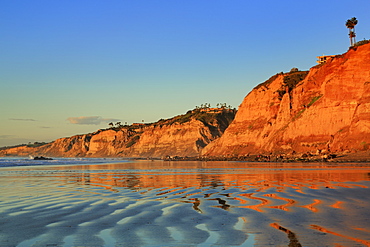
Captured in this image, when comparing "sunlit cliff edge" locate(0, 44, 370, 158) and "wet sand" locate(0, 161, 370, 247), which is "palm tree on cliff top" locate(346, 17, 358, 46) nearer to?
"sunlit cliff edge" locate(0, 44, 370, 158)

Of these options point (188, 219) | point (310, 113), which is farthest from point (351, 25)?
point (188, 219)

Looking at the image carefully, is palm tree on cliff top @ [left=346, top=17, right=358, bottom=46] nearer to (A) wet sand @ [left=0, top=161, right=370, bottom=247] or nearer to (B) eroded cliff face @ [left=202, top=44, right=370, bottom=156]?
(B) eroded cliff face @ [left=202, top=44, right=370, bottom=156]

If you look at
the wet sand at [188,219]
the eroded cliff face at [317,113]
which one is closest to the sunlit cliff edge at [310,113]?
the eroded cliff face at [317,113]

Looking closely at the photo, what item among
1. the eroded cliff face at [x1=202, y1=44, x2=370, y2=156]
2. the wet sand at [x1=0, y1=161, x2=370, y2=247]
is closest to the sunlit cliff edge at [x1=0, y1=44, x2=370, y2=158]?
the eroded cliff face at [x1=202, y1=44, x2=370, y2=156]

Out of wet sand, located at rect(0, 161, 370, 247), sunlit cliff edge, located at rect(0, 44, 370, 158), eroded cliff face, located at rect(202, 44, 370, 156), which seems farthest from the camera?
sunlit cliff edge, located at rect(0, 44, 370, 158)

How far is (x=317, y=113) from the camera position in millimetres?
68375

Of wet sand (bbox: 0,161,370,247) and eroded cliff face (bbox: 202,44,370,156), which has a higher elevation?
eroded cliff face (bbox: 202,44,370,156)

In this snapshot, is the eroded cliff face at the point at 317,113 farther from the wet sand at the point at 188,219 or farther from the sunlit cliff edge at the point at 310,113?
the wet sand at the point at 188,219

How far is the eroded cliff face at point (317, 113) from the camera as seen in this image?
195 feet

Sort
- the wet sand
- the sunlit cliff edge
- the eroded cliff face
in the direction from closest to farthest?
1. the wet sand
2. the eroded cliff face
3. the sunlit cliff edge

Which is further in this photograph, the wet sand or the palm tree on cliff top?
the palm tree on cliff top

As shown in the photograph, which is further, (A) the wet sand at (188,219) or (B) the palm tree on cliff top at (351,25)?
(B) the palm tree on cliff top at (351,25)

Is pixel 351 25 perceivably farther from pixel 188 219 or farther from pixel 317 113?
pixel 188 219

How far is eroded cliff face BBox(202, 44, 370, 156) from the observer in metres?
59.3
